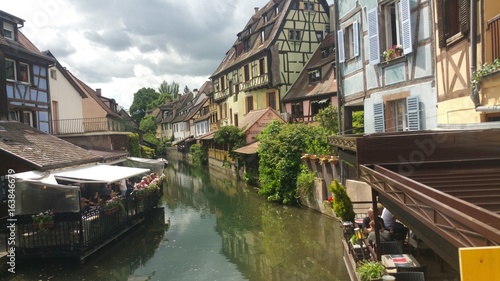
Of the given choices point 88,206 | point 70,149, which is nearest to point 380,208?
point 88,206

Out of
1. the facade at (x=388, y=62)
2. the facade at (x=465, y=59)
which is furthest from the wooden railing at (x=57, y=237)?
the facade at (x=465, y=59)

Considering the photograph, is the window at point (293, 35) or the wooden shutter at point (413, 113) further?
the window at point (293, 35)

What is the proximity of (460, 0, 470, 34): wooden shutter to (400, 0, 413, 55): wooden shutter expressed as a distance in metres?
2.18

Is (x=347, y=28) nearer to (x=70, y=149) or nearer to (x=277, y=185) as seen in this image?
(x=277, y=185)

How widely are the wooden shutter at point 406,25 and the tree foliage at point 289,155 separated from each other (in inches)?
300

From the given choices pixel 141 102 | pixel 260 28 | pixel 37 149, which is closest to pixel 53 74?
pixel 37 149

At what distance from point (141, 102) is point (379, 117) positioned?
88651 mm

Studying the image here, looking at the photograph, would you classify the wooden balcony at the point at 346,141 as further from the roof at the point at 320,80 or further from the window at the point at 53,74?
the window at the point at 53,74

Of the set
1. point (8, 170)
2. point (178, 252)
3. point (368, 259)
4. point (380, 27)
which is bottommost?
point (178, 252)

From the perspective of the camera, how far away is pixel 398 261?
664 centimetres

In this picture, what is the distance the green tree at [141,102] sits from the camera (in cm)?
9369

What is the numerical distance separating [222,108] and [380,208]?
34.7 metres

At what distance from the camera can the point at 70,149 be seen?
53.8 feet

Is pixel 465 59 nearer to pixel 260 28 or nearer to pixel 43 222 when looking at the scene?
pixel 43 222
